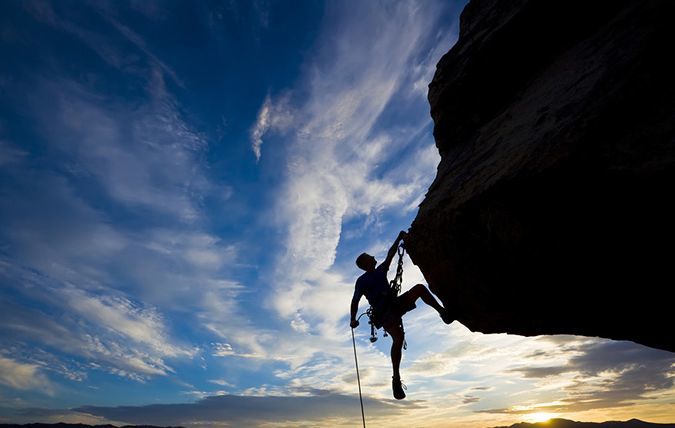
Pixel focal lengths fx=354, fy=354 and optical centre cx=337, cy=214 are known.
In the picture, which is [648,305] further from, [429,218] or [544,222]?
[429,218]

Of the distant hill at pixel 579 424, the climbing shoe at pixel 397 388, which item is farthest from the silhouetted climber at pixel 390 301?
the distant hill at pixel 579 424

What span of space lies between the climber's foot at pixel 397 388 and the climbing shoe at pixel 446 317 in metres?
1.91

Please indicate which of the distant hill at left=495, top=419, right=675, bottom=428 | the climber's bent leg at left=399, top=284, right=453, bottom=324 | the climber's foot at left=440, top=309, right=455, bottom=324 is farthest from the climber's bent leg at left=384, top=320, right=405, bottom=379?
the distant hill at left=495, top=419, right=675, bottom=428

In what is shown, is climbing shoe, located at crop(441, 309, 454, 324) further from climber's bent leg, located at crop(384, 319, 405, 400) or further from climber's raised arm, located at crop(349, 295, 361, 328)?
climber's raised arm, located at crop(349, 295, 361, 328)

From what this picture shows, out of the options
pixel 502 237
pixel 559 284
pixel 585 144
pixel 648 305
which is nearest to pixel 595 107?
pixel 585 144

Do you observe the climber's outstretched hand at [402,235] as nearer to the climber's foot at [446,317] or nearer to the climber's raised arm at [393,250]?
the climber's raised arm at [393,250]

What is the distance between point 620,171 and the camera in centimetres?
394

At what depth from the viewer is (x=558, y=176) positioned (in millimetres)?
4426

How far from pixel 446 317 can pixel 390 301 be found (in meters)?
1.41

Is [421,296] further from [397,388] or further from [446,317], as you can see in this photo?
[397,388]

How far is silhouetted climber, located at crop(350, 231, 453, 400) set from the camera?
820cm

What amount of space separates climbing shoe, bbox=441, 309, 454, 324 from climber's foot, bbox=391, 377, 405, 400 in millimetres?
1909

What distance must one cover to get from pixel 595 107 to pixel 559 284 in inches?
104

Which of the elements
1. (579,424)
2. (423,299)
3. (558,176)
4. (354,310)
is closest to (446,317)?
(423,299)
